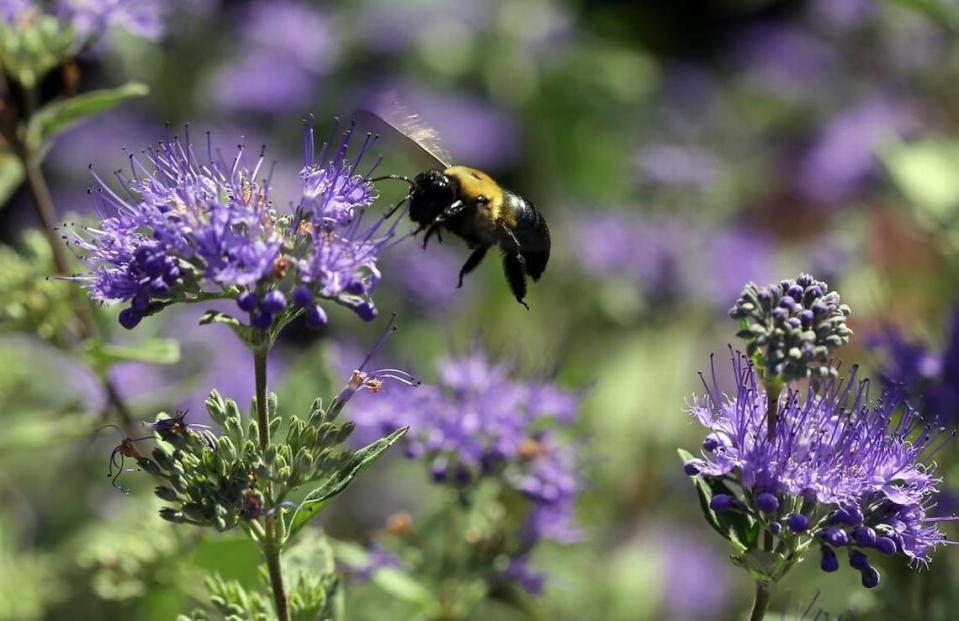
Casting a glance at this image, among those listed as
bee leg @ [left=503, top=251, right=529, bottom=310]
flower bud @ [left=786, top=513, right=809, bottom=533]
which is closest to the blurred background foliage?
bee leg @ [left=503, top=251, right=529, bottom=310]

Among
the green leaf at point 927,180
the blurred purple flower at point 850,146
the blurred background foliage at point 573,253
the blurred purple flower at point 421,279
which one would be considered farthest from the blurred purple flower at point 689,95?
the green leaf at point 927,180

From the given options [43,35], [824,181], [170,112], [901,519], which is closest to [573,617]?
[901,519]

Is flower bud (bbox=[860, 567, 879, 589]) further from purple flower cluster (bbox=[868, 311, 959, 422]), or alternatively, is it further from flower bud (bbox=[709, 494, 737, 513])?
purple flower cluster (bbox=[868, 311, 959, 422])

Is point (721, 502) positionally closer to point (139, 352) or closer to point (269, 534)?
point (269, 534)

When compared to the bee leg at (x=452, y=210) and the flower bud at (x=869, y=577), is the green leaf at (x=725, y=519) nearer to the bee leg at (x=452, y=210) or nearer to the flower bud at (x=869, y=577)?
the flower bud at (x=869, y=577)

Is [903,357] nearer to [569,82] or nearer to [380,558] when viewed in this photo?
[380,558]

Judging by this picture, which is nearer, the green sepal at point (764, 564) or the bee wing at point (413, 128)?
the green sepal at point (764, 564)
